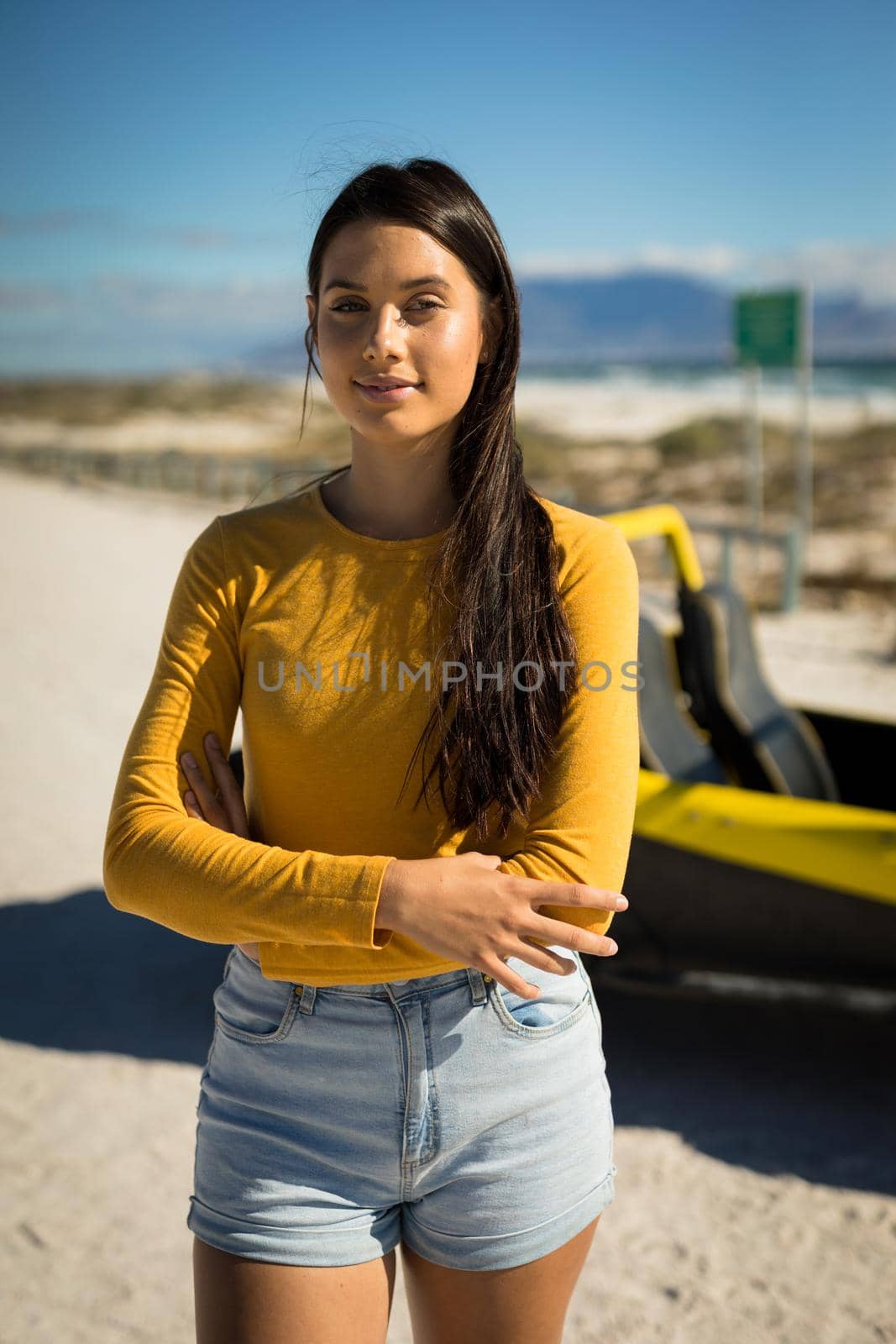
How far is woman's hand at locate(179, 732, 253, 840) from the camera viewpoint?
4.70 feet

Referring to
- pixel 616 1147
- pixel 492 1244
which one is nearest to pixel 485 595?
pixel 492 1244

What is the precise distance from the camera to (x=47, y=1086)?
3.46 m

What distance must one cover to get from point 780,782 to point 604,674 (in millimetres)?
2470

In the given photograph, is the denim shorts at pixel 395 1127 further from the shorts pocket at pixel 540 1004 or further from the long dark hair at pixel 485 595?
the long dark hair at pixel 485 595

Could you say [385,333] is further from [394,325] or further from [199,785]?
[199,785]

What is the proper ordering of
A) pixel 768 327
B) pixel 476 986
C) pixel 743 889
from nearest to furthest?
1. pixel 476 986
2. pixel 743 889
3. pixel 768 327

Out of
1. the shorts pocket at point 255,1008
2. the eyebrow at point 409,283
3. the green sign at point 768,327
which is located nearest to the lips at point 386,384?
the eyebrow at point 409,283

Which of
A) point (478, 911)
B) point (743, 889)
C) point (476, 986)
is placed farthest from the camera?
point (743, 889)

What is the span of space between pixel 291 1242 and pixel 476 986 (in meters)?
0.34

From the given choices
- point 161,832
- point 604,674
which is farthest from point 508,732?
point 161,832

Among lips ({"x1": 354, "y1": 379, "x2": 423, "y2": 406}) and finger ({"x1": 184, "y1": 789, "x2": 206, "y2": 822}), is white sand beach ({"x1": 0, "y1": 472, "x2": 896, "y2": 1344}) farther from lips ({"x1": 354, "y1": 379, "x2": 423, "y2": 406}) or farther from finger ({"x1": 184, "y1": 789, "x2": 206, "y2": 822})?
lips ({"x1": 354, "y1": 379, "x2": 423, "y2": 406})

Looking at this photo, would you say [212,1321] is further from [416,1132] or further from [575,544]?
[575,544]

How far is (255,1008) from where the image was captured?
54.0 inches

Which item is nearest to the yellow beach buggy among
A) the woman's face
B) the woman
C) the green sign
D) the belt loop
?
the woman
